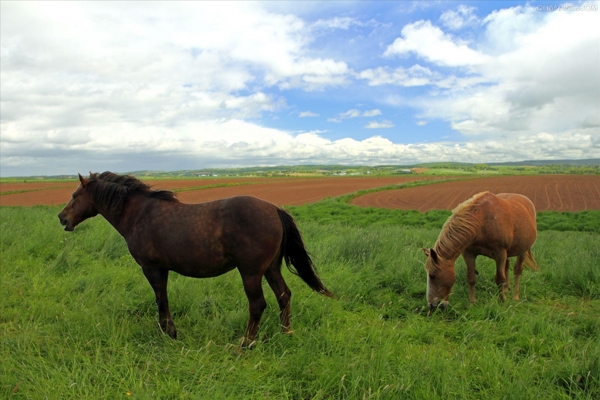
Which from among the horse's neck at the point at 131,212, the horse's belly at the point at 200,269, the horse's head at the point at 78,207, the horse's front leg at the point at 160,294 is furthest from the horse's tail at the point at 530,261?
the horse's head at the point at 78,207

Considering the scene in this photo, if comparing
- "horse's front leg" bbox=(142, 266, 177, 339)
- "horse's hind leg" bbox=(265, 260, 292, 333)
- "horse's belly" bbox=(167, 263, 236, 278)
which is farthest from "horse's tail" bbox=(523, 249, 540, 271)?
"horse's front leg" bbox=(142, 266, 177, 339)

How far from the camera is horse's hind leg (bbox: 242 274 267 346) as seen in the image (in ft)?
11.8

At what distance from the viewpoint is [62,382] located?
2.84 metres

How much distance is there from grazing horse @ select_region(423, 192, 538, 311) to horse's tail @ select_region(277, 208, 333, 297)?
61.9 inches

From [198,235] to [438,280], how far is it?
316 centimetres

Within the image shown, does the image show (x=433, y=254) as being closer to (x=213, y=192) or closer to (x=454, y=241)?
(x=454, y=241)

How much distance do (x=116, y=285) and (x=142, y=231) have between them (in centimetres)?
212

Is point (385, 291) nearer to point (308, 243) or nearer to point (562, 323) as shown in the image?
point (562, 323)

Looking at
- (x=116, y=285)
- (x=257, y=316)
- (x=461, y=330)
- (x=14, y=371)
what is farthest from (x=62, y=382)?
(x=461, y=330)

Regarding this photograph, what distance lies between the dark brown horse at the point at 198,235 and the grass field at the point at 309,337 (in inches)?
16.5

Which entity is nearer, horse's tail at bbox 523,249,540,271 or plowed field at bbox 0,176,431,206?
horse's tail at bbox 523,249,540,271

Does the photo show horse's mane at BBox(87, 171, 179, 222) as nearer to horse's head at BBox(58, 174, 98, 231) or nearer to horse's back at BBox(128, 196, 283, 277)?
horse's head at BBox(58, 174, 98, 231)

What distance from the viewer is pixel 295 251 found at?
4176mm

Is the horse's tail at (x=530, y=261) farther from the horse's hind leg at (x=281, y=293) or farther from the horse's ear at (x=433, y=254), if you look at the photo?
the horse's hind leg at (x=281, y=293)
